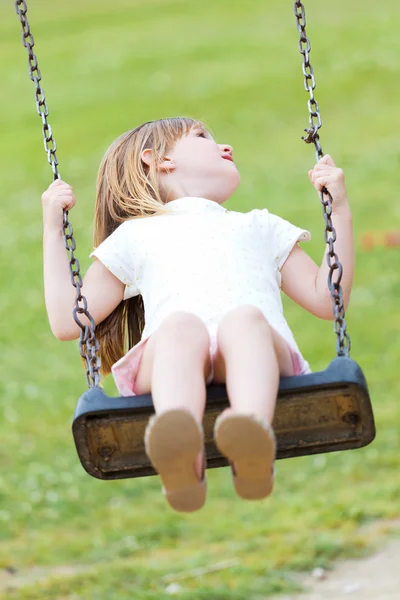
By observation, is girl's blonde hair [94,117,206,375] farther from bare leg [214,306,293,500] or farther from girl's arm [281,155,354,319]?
bare leg [214,306,293,500]

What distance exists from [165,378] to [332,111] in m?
15.9

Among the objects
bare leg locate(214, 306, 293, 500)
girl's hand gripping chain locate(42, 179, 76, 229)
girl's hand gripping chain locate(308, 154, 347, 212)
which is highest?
girl's hand gripping chain locate(42, 179, 76, 229)

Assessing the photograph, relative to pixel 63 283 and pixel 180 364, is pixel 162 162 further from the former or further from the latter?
pixel 180 364

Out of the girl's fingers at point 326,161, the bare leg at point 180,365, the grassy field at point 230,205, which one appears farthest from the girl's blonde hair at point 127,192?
the grassy field at point 230,205

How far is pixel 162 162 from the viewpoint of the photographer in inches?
155

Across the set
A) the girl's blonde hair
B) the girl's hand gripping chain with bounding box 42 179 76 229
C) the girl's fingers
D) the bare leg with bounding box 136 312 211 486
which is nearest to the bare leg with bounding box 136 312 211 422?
the bare leg with bounding box 136 312 211 486

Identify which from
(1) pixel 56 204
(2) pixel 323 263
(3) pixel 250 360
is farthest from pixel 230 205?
(3) pixel 250 360

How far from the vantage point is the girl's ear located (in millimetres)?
3924

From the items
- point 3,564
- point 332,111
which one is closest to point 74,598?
point 3,564

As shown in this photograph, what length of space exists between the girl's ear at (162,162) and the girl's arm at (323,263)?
46cm

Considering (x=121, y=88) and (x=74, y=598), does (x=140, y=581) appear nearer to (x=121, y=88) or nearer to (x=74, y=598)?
(x=74, y=598)

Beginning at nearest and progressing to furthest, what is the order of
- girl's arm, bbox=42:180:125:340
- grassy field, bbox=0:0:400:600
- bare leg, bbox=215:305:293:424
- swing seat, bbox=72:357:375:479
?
bare leg, bbox=215:305:293:424 < swing seat, bbox=72:357:375:479 < girl's arm, bbox=42:180:125:340 < grassy field, bbox=0:0:400:600

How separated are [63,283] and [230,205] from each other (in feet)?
36.4

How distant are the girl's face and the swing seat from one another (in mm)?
814
